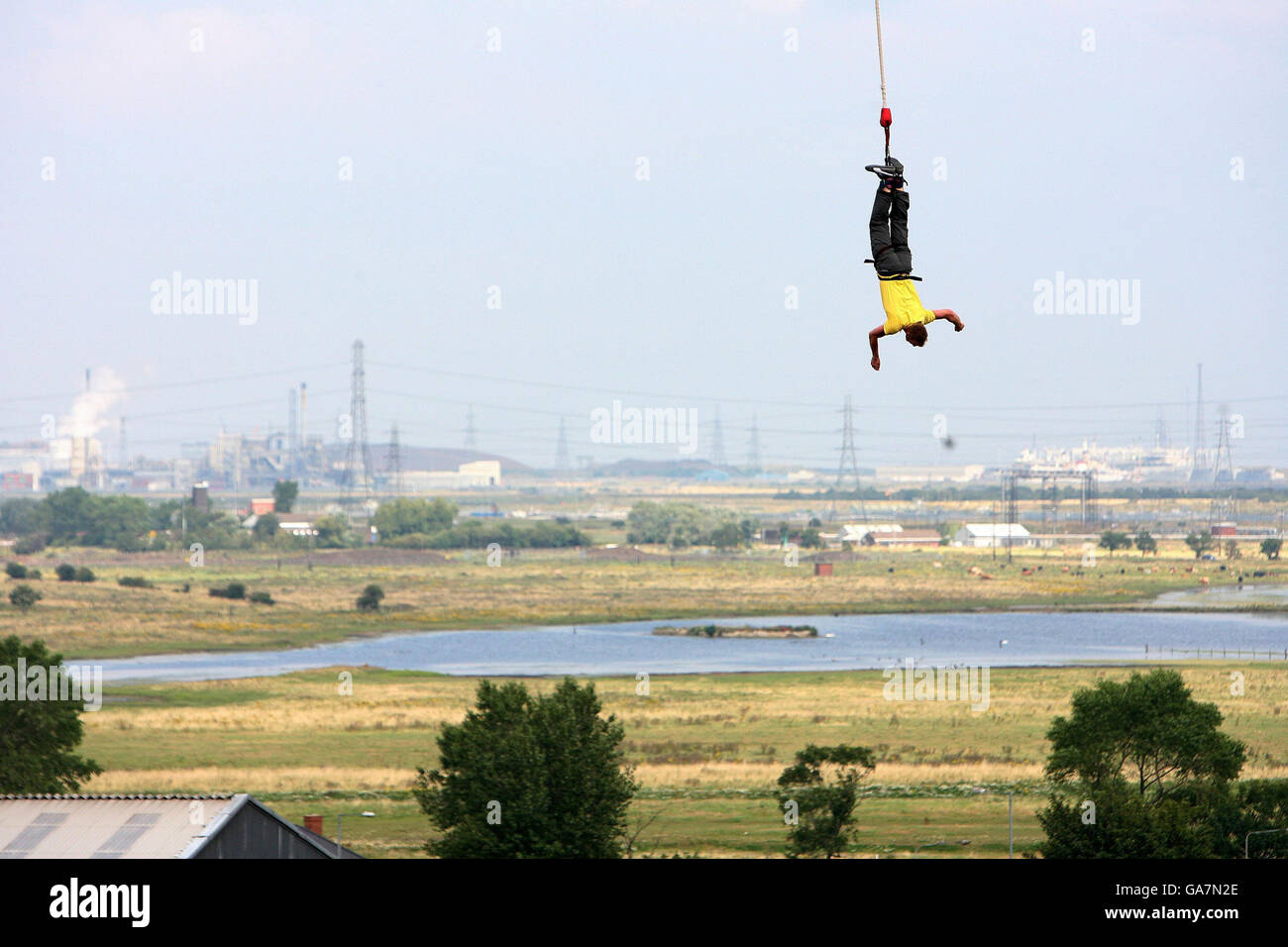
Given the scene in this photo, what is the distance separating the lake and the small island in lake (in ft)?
4.84

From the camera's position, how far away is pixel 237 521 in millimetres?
191625

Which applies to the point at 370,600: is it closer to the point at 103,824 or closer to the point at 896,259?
the point at 103,824

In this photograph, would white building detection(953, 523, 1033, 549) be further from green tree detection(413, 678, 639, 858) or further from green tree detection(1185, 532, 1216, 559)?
green tree detection(413, 678, 639, 858)

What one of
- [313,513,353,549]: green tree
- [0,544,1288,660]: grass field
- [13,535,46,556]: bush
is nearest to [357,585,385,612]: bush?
[0,544,1288,660]: grass field

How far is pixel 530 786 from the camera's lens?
110 feet

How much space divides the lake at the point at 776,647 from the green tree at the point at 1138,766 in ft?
128

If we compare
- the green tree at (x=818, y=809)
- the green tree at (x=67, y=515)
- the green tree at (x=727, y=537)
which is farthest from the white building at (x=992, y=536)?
the green tree at (x=818, y=809)

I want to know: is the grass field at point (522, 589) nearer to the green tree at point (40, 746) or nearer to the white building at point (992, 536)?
the white building at point (992, 536)

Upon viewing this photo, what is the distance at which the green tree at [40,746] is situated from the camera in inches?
1548

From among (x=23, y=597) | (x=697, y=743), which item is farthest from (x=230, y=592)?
(x=697, y=743)
